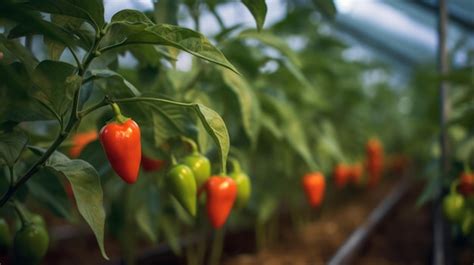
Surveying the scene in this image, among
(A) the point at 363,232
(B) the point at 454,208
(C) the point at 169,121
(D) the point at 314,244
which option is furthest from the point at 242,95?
(A) the point at 363,232

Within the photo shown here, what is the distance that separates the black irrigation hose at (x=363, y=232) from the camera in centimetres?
173

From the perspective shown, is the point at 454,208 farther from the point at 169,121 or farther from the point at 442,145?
the point at 169,121

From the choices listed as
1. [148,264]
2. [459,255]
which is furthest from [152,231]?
[459,255]

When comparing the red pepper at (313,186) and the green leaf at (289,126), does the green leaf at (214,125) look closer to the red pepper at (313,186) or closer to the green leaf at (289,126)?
the green leaf at (289,126)

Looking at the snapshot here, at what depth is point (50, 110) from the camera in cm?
80

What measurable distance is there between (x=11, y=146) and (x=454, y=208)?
1066mm

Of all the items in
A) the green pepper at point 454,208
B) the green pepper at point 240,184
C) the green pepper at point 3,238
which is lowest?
the green pepper at point 3,238

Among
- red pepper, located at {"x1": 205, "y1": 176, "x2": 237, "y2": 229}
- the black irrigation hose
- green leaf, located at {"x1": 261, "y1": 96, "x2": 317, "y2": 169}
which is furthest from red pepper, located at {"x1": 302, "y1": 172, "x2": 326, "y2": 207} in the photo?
red pepper, located at {"x1": 205, "y1": 176, "x2": 237, "y2": 229}

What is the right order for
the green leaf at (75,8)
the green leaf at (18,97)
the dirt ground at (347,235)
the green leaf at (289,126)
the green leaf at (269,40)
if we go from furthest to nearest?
the dirt ground at (347,235) < the green leaf at (289,126) < the green leaf at (269,40) < the green leaf at (75,8) < the green leaf at (18,97)

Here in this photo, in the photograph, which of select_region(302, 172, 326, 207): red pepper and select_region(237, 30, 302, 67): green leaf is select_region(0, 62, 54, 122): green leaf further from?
select_region(302, 172, 326, 207): red pepper

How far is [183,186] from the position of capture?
2.99 ft

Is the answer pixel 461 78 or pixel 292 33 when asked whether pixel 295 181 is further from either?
pixel 461 78

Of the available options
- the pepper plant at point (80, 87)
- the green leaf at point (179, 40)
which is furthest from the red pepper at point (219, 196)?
the green leaf at point (179, 40)

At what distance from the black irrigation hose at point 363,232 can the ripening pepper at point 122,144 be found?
102 cm
